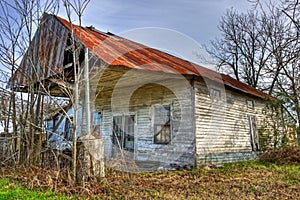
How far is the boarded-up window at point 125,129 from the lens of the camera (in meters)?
10.8

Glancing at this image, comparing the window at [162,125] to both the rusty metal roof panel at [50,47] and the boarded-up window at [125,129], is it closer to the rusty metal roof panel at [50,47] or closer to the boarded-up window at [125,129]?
the boarded-up window at [125,129]

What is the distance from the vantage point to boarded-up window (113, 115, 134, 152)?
1075cm

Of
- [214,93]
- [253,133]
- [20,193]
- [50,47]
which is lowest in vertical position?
[20,193]

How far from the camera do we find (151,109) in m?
9.98

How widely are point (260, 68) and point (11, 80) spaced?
20.5 meters

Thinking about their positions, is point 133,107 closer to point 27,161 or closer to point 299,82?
point 27,161

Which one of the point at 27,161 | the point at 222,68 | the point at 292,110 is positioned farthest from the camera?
the point at 222,68

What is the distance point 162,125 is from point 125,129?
7.30 ft

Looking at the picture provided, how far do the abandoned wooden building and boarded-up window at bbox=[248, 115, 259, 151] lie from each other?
5 cm

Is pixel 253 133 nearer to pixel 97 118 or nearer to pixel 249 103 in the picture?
pixel 249 103

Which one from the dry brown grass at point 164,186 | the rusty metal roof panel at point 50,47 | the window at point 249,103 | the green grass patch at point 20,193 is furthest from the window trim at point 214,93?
the green grass patch at point 20,193

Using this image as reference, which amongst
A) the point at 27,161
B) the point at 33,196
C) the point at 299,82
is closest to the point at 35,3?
the point at 27,161

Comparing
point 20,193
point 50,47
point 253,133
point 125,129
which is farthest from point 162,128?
point 20,193

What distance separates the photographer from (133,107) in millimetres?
10719
